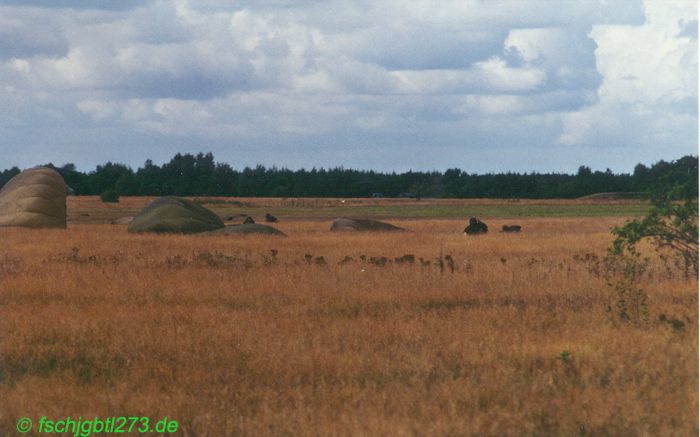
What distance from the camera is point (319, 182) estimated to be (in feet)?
510

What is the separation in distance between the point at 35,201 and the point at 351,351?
102 ft

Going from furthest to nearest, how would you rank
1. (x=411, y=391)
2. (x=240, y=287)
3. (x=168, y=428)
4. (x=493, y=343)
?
(x=240, y=287) < (x=493, y=343) < (x=411, y=391) < (x=168, y=428)

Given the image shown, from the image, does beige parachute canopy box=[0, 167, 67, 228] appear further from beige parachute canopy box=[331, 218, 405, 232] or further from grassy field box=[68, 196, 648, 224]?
beige parachute canopy box=[331, 218, 405, 232]

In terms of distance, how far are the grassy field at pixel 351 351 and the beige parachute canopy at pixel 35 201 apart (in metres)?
19.1

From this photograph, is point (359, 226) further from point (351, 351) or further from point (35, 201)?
point (351, 351)

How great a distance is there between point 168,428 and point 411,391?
2509 mm

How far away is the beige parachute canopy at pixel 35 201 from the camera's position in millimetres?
38031

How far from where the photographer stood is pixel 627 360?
1023 cm

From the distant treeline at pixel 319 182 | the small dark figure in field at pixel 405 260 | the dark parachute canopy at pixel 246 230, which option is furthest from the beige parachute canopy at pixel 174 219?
the distant treeline at pixel 319 182

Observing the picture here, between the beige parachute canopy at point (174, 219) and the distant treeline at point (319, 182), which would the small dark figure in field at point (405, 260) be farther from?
the distant treeline at point (319, 182)

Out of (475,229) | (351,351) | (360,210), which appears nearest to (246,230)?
(475,229)

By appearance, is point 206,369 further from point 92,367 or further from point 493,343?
point 493,343

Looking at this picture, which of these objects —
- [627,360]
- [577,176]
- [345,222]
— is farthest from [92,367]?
[577,176]

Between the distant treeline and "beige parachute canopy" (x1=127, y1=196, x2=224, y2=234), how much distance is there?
9111cm
